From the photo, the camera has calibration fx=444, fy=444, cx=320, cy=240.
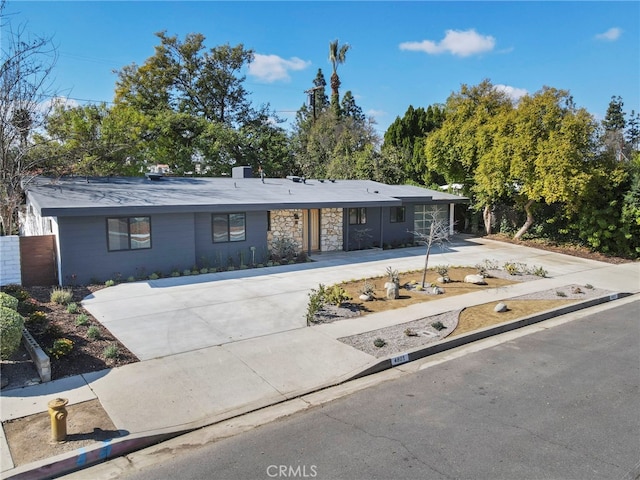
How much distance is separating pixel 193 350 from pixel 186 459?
3.20 m

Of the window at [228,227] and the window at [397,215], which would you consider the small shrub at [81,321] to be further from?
the window at [397,215]

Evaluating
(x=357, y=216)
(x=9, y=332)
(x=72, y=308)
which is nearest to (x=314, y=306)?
(x=72, y=308)

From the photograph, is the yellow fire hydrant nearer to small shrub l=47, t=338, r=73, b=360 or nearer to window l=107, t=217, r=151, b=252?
small shrub l=47, t=338, r=73, b=360

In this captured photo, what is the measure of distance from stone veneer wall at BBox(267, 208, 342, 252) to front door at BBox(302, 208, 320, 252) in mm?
134

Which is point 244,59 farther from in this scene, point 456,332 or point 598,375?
point 598,375

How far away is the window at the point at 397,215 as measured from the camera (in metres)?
21.7

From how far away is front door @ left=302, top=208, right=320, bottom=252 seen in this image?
19.0 metres

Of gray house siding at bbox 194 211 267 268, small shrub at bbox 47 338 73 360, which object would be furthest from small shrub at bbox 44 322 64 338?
gray house siding at bbox 194 211 267 268

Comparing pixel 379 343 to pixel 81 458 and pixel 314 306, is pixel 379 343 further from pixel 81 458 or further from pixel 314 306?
pixel 81 458

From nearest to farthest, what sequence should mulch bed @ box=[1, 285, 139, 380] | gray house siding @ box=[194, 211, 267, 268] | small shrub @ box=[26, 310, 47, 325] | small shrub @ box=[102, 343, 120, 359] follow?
mulch bed @ box=[1, 285, 139, 380], small shrub @ box=[102, 343, 120, 359], small shrub @ box=[26, 310, 47, 325], gray house siding @ box=[194, 211, 267, 268]

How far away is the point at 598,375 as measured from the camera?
23.5 feet

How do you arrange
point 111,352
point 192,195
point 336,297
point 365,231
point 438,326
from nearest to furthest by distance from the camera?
point 111,352 < point 438,326 < point 336,297 < point 192,195 < point 365,231

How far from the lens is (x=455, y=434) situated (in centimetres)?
529

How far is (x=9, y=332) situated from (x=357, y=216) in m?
15.4
